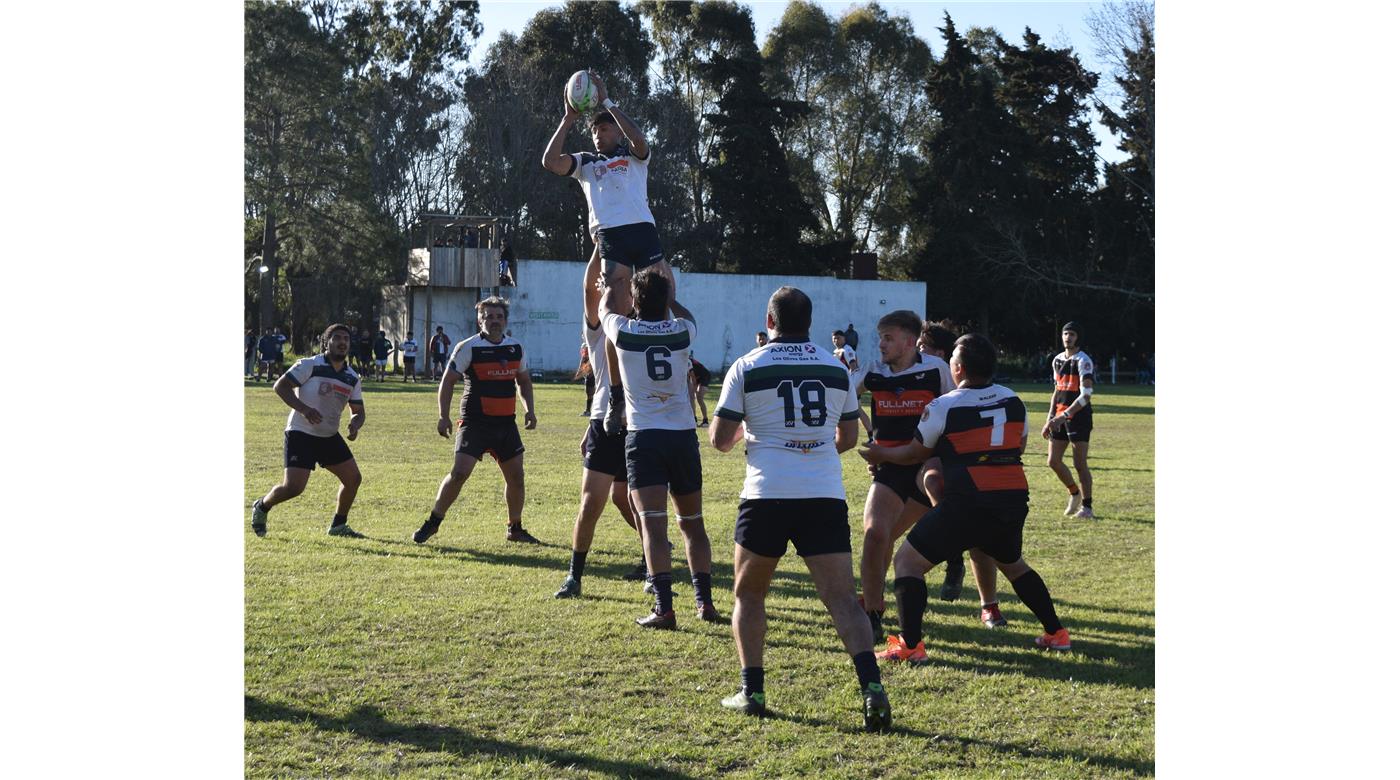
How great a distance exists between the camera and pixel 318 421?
1036 centimetres

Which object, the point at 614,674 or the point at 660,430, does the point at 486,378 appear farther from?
the point at 614,674

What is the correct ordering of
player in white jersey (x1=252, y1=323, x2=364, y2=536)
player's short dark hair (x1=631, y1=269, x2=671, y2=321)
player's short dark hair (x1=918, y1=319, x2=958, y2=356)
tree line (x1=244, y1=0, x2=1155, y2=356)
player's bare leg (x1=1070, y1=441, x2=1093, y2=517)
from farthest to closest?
tree line (x1=244, y1=0, x2=1155, y2=356) < player's bare leg (x1=1070, y1=441, x2=1093, y2=517) < player in white jersey (x1=252, y1=323, x2=364, y2=536) < player's short dark hair (x1=918, y1=319, x2=958, y2=356) < player's short dark hair (x1=631, y1=269, x2=671, y2=321)

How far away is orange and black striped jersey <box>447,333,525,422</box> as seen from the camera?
34.8 feet

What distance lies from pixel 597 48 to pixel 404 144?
29.2 ft

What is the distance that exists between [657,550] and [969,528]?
188 centimetres

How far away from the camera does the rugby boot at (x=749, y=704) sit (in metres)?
5.68

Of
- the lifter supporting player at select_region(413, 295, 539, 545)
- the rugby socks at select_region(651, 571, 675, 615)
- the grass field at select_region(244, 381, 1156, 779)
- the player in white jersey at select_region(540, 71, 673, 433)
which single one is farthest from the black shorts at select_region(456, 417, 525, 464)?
the rugby socks at select_region(651, 571, 675, 615)

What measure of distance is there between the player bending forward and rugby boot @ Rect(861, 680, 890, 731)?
4.11ft

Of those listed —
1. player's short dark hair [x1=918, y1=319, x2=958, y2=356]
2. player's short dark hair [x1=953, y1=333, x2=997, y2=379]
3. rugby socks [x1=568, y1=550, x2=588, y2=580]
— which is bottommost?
rugby socks [x1=568, y1=550, x2=588, y2=580]

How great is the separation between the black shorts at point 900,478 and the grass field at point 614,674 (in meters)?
0.86

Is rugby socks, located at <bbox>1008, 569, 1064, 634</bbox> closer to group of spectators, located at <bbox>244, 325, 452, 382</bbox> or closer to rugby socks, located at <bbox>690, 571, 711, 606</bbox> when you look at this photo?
rugby socks, located at <bbox>690, 571, 711, 606</bbox>

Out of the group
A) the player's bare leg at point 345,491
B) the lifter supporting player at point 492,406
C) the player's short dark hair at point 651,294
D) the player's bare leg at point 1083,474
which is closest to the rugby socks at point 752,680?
Result: the player's short dark hair at point 651,294

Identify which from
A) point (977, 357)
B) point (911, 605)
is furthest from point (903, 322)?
point (911, 605)

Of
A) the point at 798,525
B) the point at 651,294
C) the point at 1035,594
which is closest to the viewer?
the point at 798,525
